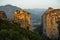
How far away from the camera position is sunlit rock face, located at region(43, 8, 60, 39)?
234 ft

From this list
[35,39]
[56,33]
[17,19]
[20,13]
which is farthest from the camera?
[56,33]

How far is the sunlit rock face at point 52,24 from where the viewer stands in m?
71.2

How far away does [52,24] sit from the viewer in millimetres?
74188

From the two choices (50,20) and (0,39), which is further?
(50,20)

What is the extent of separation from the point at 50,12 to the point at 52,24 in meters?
4.17

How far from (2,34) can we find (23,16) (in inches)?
1396

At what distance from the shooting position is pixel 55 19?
2911 inches

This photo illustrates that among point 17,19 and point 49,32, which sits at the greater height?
point 17,19

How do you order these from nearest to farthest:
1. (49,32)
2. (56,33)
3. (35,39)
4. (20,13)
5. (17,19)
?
(35,39) → (17,19) → (20,13) → (56,33) → (49,32)

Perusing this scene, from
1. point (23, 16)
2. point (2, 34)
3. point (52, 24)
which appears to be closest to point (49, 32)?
point (52, 24)

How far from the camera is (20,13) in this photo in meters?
63.8

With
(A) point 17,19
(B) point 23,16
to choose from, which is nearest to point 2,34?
(A) point 17,19

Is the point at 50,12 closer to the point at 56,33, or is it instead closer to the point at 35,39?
the point at 56,33

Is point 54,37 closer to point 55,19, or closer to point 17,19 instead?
point 55,19
